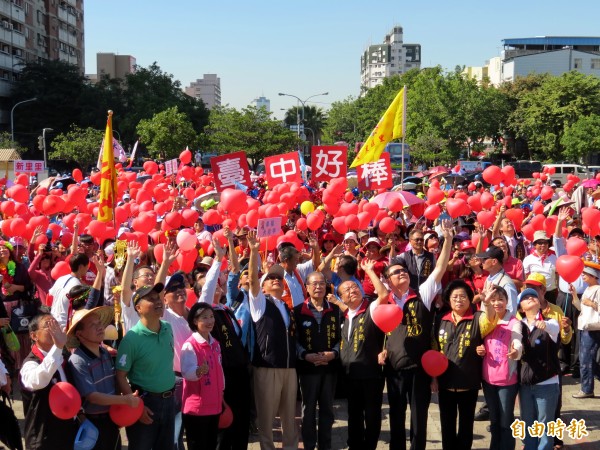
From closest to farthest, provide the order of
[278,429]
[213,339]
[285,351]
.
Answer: [213,339]
[285,351]
[278,429]

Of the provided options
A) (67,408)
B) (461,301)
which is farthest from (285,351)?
(67,408)

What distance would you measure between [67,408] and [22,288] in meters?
3.67

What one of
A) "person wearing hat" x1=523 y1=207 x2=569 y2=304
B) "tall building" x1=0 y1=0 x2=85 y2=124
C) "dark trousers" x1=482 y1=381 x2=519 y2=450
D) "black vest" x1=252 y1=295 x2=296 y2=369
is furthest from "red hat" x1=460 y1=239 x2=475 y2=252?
"tall building" x1=0 y1=0 x2=85 y2=124

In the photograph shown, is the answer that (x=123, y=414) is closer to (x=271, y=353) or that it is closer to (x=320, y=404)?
(x=271, y=353)

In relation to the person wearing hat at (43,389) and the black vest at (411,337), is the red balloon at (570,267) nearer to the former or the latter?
the black vest at (411,337)

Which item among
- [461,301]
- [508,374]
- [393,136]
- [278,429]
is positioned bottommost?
[278,429]

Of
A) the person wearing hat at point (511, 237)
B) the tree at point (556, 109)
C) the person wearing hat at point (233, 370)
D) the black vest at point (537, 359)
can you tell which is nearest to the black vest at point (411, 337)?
the black vest at point (537, 359)

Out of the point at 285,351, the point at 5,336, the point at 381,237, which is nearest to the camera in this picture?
the point at 285,351

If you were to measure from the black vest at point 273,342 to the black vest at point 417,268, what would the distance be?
2463 mm

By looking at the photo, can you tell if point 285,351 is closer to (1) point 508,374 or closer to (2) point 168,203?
(1) point 508,374

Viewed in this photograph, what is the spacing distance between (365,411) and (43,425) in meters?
2.40

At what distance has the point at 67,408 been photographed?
13.1 feet

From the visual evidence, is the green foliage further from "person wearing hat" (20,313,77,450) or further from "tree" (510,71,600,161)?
"person wearing hat" (20,313,77,450)

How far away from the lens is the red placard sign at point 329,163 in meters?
12.3
